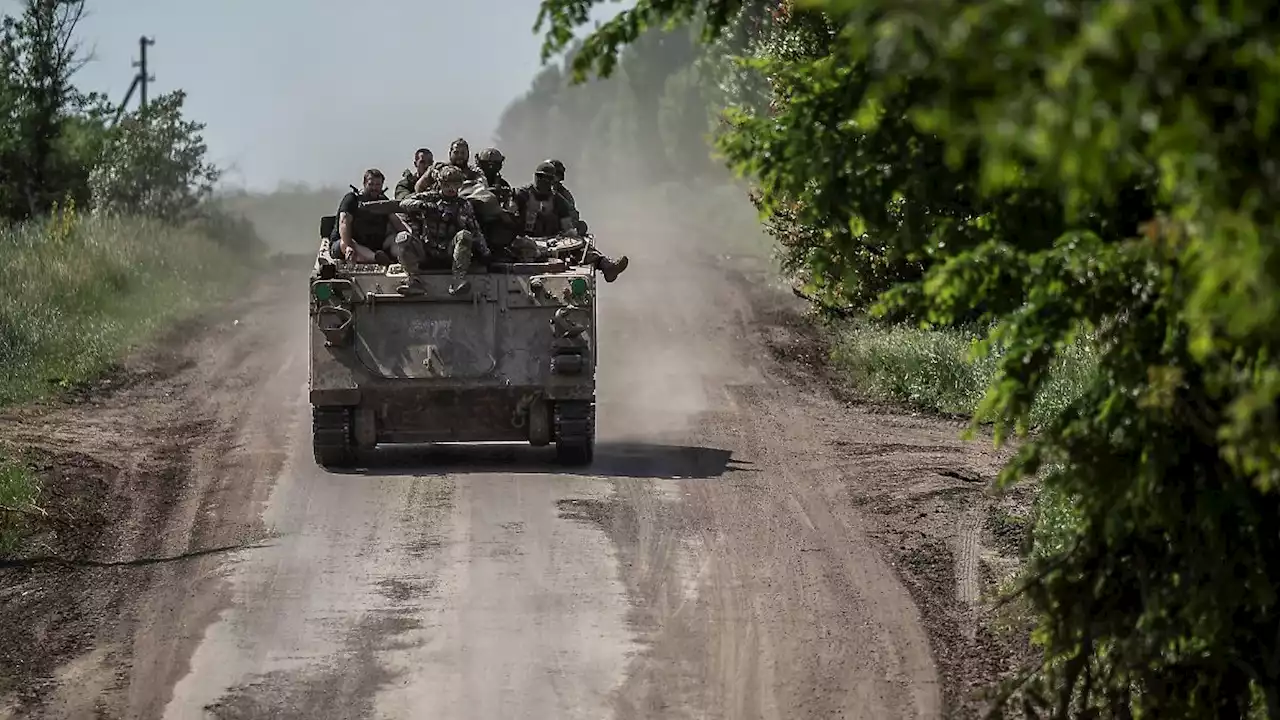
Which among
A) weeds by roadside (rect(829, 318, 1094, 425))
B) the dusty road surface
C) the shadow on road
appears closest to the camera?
the dusty road surface

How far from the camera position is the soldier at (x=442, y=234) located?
49.2 ft

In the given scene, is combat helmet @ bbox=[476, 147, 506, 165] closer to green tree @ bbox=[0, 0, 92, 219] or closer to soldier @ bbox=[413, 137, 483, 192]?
soldier @ bbox=[413, 137, 483, 192]

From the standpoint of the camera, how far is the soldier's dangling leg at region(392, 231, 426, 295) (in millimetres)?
14961

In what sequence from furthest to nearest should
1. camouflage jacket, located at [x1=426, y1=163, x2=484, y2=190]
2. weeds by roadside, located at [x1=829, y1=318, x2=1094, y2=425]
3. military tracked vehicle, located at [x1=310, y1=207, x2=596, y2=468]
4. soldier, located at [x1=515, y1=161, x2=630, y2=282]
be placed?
weeds by roadside, located at [x1=829, y1=318, x2=1094, y2=425] < soldier, located at [x1=515, y1=161, x2=630, y2=282] < camouflage jacket, located at [x1=426, y1=163, x2=484, y2=190] < military tracked vehicle, located at [x1=310, y1=207, x2=596, y2=468]

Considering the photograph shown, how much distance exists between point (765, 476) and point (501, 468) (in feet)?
6.67

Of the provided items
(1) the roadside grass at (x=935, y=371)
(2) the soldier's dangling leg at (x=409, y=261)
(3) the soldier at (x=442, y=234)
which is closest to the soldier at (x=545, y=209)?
(3) the soldier at (x=442, y=234)

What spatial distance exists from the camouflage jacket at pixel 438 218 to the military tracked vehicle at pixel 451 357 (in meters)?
0.29

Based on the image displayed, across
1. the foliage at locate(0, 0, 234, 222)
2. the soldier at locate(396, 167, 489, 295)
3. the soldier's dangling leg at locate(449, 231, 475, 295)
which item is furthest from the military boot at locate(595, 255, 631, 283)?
the foliage at locate(0, 0, 234, 222)

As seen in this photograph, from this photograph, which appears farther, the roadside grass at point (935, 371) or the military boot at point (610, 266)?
the roadside grass at point (935, 371)

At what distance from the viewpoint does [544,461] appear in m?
15.7

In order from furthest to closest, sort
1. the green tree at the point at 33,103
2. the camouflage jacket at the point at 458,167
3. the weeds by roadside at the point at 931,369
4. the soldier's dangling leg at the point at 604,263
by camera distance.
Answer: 1. the green tree at the point at 33,103
2. the weeds by roadside at the point at 931,369
3. the camouflage jacket at the point at 458,167
4. the soldier's dangling leg at the point at 604,263

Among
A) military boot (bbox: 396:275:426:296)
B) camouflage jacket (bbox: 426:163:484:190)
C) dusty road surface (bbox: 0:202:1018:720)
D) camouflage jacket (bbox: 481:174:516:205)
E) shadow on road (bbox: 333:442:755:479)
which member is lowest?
dusty road surface (bbox: 0:202:1018:720)

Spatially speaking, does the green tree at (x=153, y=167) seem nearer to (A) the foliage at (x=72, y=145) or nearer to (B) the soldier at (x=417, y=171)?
(A) the foliage at (x=72, y=145)

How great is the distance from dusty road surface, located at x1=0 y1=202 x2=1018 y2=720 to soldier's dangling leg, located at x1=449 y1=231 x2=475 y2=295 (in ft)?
4.65
